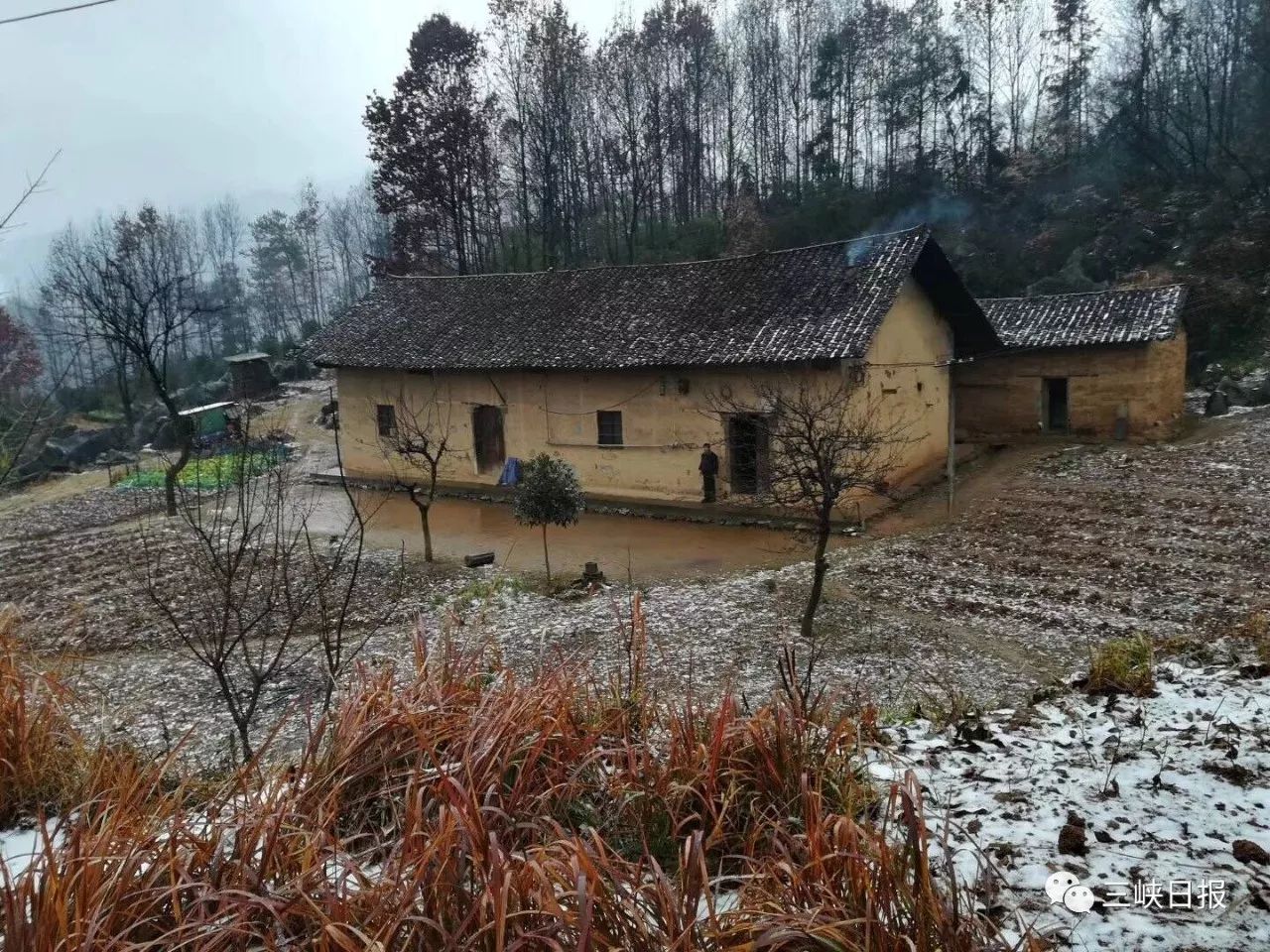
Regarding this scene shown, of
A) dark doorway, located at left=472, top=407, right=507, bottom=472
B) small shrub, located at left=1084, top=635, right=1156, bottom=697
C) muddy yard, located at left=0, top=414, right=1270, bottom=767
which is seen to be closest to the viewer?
small shrub, located at left=1084, top=635, right=1156, bottom=697

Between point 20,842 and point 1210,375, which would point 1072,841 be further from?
point 1210,375

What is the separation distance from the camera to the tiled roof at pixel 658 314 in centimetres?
1603

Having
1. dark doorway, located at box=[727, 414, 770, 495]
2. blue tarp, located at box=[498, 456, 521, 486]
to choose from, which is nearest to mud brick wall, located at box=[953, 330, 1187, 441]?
dark doorway, located at box=[727, 414, 770, 495]

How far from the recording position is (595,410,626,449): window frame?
18031mm

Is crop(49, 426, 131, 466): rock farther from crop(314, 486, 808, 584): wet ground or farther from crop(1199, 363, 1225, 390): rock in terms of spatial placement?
crop(1199, 363, 1225, 390): rock

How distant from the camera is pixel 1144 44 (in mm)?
33969

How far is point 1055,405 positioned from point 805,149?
2360 centimetres

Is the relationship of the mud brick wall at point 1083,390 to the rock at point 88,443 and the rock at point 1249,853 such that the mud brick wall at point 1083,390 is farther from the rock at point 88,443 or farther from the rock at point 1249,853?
the rock at point 88,443

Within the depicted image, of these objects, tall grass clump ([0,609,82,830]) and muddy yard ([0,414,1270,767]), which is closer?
tall grass clump ([0,609,82,830])

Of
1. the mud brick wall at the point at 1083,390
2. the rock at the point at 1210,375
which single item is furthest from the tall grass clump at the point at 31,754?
the rock at the point at 1210,375

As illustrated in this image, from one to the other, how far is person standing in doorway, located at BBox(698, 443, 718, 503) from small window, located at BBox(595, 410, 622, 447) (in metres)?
2.13

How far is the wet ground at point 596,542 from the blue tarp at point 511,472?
768 mm

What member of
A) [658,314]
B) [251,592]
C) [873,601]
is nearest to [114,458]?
[658,314]

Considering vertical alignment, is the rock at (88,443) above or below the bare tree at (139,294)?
below
